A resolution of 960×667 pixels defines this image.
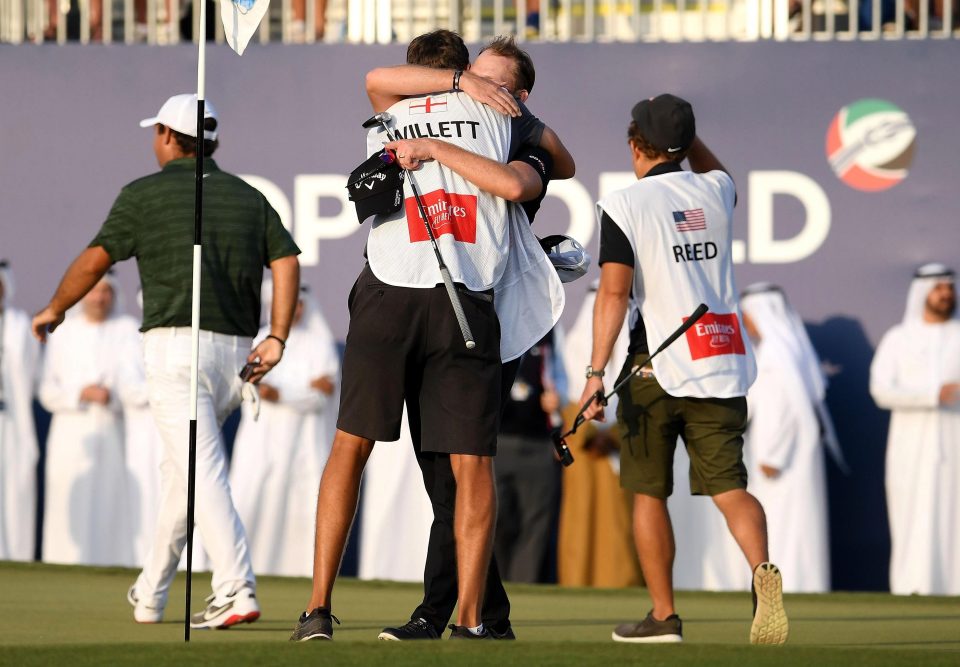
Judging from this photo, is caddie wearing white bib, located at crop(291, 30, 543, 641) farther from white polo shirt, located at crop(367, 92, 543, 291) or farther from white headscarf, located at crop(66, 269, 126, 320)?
white headscarf, located at crop(66, 269, 126, 320)

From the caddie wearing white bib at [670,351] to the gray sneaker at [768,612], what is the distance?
22 cm

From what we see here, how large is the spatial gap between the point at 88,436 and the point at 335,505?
613 cm

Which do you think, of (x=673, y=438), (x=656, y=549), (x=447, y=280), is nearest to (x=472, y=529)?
(x=447, y=280)

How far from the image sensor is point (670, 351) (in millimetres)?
5141

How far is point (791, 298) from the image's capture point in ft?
33.2

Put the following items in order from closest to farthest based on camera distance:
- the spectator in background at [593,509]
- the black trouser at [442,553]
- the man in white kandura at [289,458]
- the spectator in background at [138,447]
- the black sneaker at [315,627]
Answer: the black sneaker at [315,627] → the black trouser at [442,553] → the spectator in background at [593,509] → the man in white kandura at [289,458] → the spectator in background at [138,447]

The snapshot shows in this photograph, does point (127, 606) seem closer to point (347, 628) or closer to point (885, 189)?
point (347, 628)

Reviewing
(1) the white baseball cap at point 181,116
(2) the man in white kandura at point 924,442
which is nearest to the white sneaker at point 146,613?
(1) the white baseball cap at point 181,116

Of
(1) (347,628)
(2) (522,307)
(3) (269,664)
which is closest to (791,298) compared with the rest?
(1) (347,628)

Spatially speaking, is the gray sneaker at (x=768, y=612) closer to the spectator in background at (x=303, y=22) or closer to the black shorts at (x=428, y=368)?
the black shorts at (x=428, y=368)

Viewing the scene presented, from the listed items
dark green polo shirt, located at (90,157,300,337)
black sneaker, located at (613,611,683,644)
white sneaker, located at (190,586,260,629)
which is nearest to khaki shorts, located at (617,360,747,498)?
black sneaker, located at (613,611,683,644)

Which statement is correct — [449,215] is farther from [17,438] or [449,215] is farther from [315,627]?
[17,438]

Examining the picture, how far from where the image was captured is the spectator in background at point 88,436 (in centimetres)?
1034

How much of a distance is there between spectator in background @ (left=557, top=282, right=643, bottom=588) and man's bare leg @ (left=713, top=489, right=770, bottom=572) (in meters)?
4.65
